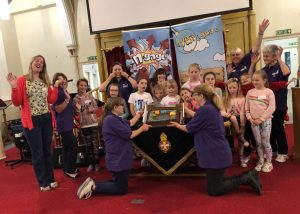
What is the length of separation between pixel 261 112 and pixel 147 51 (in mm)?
2957

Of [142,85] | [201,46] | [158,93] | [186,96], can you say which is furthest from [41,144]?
[201,46]

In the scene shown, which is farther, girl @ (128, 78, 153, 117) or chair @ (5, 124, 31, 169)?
chair @ (5, 124, 31, 169)

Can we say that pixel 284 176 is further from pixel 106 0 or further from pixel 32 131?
pixel 106 0

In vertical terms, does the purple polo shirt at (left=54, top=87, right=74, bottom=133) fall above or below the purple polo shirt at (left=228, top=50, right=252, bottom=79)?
below

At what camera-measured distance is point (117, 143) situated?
3355 mm

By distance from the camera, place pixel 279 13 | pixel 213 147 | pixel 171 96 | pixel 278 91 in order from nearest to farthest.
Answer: pixel 213 147 → pixel 278 91 → pixel 171 96 → pixel 279 13

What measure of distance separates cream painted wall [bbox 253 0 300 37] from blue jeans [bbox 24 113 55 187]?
17.6 ft

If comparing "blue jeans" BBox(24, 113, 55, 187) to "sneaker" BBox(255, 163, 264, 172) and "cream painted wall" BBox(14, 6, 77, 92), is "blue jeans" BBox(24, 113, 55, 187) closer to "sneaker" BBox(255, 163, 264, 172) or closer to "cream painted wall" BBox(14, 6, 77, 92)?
"sneaker" BBox(255, 163, 264, 172)

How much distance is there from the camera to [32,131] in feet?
11.8

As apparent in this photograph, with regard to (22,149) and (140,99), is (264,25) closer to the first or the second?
(140,99)

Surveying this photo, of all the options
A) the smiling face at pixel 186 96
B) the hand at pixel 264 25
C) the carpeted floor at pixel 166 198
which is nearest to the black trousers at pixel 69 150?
the carpeted floor at pixel 166 198

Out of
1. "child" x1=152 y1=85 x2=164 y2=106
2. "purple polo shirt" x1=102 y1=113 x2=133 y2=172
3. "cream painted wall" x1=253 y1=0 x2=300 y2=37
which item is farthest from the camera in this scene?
"cream painted wall" x1=253 y1=0 x2=300 y2=37

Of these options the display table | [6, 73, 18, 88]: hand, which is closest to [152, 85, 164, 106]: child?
the display table

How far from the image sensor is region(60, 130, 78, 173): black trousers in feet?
13.6
